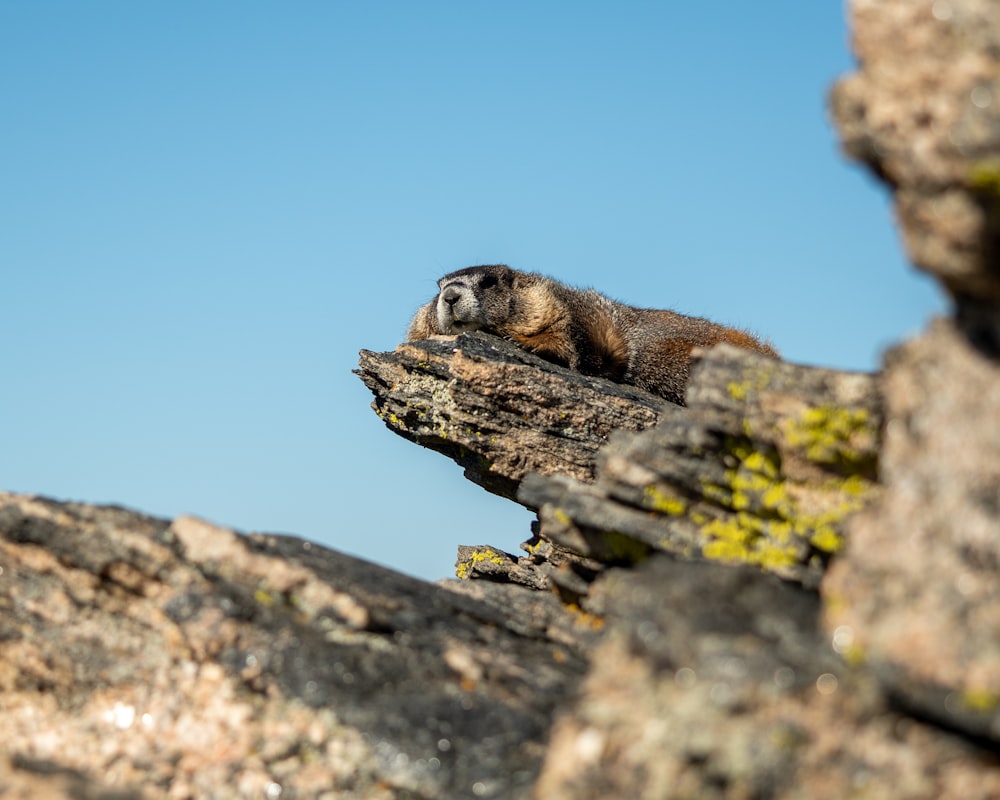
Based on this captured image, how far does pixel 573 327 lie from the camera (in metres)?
16.3

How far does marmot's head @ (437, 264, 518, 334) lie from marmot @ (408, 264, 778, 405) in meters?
0.02

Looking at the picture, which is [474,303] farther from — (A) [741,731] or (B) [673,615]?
(A) [741,731]

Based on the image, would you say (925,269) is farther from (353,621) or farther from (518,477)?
(518,477)

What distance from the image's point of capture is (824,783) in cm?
371

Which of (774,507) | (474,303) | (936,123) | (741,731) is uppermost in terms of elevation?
(474,303)

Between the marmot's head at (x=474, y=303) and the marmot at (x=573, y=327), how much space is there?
0.02 m

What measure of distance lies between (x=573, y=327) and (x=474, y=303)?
1.61 metres

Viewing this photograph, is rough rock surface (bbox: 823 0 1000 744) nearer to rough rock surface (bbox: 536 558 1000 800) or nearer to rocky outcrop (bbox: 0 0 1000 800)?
rocky outcrop (bbox: 0 0 1000 800)

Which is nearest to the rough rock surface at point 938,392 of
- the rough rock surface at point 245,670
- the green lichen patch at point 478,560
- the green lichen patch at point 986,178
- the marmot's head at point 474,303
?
the green lichen patch at point 986,178

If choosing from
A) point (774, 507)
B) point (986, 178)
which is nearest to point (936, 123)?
point (986, 178)

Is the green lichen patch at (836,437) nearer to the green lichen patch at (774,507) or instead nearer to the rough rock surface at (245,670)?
the green lichen patch at (774,507)

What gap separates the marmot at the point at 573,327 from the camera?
632 inches

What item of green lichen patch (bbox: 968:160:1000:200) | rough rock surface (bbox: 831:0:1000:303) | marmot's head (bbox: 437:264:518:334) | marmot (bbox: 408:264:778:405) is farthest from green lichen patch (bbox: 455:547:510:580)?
green lichen patch (bbox: 968:160:1000:200)

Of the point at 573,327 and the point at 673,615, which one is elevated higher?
the point at 573,327
